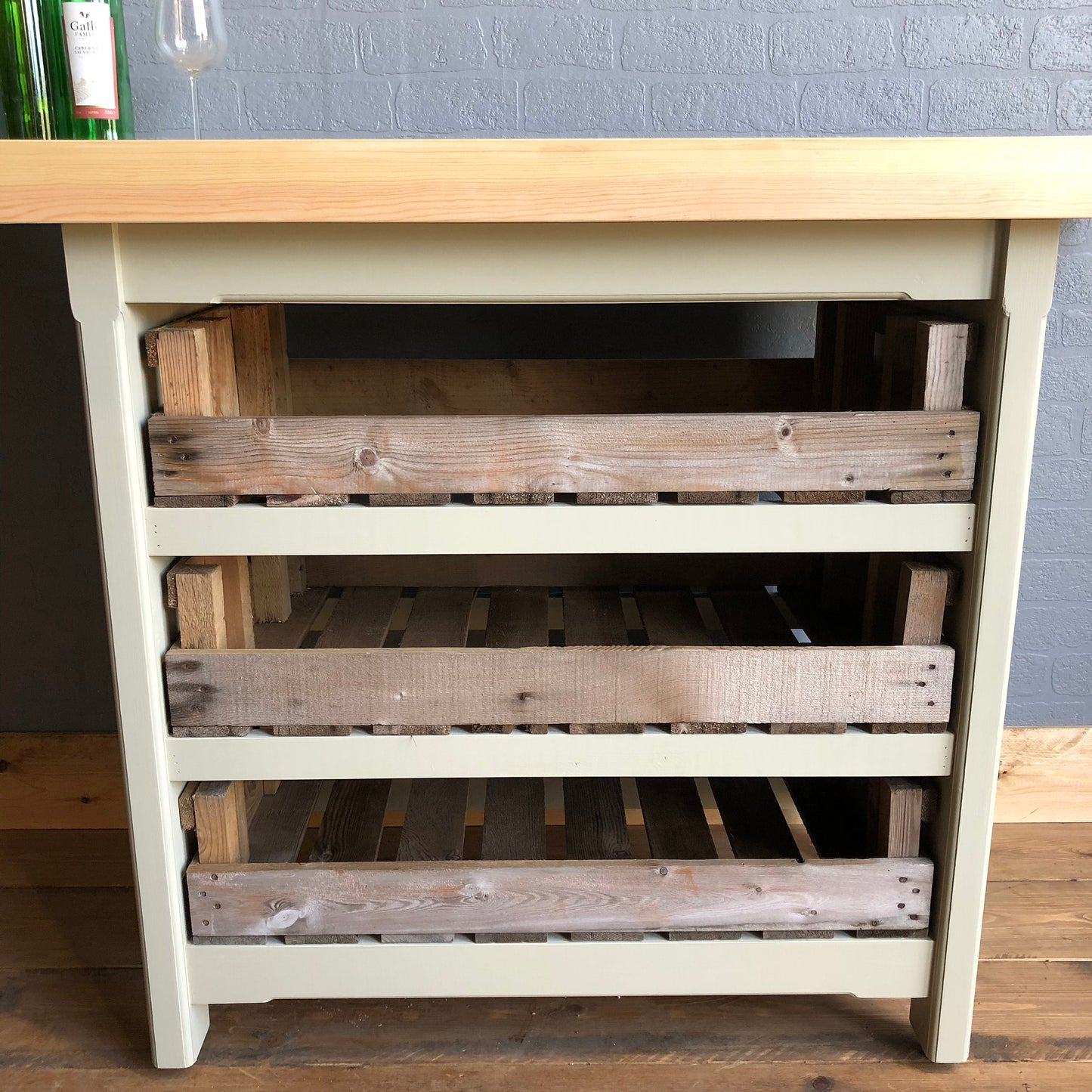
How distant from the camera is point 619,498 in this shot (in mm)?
1283

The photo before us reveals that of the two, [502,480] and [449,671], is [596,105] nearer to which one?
[502,480]

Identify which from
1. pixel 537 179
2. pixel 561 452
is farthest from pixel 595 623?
pixel 537 179

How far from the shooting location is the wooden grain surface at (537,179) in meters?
1.11

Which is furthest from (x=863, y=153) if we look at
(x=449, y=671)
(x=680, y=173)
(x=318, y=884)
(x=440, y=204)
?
(x=318, y=884)

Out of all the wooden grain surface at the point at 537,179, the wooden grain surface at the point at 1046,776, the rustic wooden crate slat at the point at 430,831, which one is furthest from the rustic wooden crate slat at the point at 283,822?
the wooden grain surface at the point at 1046,776

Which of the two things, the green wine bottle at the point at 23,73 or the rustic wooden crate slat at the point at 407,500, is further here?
the green wine bottle at the point at 23,73

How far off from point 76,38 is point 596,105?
80cm

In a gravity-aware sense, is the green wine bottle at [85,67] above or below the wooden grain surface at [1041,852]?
above

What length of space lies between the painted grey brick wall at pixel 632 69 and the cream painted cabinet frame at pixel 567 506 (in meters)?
0.61

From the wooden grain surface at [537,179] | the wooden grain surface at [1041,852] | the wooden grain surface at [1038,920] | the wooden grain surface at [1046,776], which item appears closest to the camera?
the wooden grain surface at [537,179]

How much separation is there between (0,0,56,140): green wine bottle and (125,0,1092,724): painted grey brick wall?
0.66 feet

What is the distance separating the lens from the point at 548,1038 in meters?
1.56

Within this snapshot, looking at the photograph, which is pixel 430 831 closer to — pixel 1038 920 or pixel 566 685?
pixel 566 685

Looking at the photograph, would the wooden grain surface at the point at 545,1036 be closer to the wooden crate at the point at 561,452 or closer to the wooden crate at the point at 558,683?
the wooden crate at the point at 558,683
